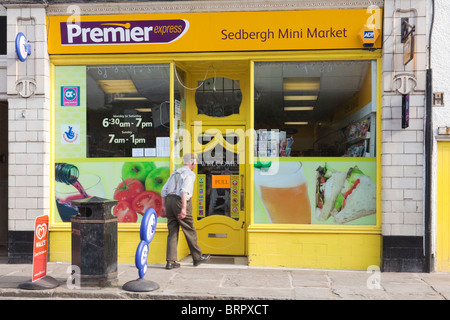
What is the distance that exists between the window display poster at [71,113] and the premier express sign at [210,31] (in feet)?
1.47

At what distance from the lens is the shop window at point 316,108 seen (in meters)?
8.04

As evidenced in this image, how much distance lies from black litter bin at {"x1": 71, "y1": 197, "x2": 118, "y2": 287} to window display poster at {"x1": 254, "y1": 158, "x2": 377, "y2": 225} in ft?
9.01

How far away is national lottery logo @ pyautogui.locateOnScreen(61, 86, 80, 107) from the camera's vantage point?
27.9ft

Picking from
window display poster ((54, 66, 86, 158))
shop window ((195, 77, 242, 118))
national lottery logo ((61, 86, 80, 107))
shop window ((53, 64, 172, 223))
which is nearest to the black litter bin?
shop window ((53, 64, 172, 223))

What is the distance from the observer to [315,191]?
26.4ft

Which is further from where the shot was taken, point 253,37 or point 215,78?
point 215,78

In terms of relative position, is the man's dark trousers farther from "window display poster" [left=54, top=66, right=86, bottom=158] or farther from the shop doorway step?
"window display poster" [left=54, top=66, right=86, bottom=158]

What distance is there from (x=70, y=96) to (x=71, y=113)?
32cm

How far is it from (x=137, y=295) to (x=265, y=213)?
2.81 meters

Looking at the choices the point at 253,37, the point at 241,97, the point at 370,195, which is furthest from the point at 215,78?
the point at 370,195

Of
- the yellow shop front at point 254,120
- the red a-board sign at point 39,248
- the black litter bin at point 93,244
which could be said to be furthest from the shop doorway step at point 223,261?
the red a-board sign at point 39,248

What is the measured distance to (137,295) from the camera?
6.23 meters

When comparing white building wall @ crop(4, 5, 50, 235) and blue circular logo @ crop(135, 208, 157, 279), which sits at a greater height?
white building wall @ crop(4, 5, 50, 235)
